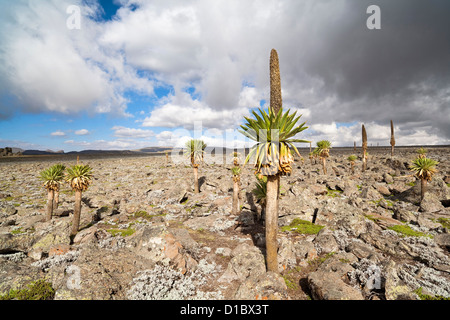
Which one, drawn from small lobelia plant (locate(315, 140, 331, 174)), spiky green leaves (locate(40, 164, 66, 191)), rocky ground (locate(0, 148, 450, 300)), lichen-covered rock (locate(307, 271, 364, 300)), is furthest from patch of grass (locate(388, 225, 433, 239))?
spiky green leaves (locate(40, 164, 66, 191))

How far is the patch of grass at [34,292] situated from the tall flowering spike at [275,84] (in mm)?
13868

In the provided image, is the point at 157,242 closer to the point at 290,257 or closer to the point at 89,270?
the point at 89,270

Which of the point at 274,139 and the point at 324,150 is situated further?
the point at 324,150

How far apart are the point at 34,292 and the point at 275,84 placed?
1516cm

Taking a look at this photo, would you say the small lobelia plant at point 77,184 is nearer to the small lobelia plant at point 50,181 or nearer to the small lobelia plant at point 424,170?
the small lobelia plant at point 50,181

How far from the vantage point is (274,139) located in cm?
970

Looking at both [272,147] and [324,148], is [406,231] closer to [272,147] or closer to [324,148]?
[272,147]

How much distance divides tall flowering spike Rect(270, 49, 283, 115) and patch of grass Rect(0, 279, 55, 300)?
13868 mm

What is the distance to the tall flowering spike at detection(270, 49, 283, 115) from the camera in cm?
1002

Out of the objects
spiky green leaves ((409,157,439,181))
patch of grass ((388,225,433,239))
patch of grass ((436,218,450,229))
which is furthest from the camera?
spiky green leaves ((409,157,439,181))

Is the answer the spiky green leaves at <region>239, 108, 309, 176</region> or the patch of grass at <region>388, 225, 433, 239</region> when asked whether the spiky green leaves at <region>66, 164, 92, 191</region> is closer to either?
the spiky green leaves at <region>239, 108, 309, 176</region>

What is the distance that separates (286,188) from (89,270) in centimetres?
2233

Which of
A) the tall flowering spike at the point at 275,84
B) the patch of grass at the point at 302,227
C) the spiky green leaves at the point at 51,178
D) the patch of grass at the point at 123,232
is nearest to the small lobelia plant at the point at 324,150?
the patch of grass at the point at 302,227

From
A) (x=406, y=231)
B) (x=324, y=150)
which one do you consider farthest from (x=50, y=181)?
(x=324, y=150)
